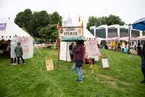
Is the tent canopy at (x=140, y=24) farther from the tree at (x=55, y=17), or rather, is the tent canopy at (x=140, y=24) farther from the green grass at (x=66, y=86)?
the tree at (x=55, y=17)

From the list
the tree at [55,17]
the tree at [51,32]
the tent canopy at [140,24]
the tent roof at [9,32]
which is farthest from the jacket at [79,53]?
the tree at [55,17]

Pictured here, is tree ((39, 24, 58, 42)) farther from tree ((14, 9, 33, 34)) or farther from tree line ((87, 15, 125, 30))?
tree line ((87, 15, 125, 30))

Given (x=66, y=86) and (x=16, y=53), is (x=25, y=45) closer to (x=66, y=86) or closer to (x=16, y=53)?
(x=16, y=53)

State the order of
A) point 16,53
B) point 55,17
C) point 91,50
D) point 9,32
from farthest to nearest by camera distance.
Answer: point 55,17 < point 9,32 < point 91,50 < point 16,53

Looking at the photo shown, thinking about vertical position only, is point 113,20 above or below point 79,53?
above

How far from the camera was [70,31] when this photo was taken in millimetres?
14797

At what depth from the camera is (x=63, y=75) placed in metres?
12.7

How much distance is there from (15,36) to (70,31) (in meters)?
7.54

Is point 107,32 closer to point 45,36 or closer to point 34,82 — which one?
point 45,36

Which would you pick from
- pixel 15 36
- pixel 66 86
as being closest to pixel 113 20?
pixel 15 36

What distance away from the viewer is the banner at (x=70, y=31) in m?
14.5

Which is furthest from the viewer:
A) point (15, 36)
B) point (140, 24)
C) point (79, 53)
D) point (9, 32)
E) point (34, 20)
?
point (34, 20)

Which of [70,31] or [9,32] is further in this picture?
[9,32]

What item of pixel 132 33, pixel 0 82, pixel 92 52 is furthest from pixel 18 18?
pixel 0 82
